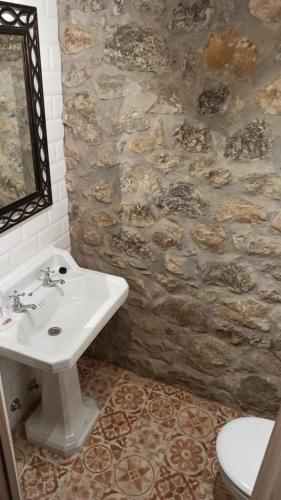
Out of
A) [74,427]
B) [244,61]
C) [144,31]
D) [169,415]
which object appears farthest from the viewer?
[169,415]

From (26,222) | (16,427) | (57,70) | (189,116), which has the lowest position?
(16,427)

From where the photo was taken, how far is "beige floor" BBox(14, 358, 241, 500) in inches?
68.7

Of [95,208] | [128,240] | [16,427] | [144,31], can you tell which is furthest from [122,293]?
[144,31]

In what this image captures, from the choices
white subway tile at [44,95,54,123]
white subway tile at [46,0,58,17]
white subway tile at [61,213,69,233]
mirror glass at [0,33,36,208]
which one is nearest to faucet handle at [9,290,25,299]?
mirror glass at [0,33,36,208]

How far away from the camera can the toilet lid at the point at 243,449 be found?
54.8 inches

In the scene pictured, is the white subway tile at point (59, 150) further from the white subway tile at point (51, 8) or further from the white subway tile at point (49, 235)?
the white subway tile at point (51, 8)

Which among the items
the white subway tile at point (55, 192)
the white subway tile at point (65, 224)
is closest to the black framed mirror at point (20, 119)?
the white subway tile at point (55, 192)

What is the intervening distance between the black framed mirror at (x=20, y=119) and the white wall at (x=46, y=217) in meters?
0.06

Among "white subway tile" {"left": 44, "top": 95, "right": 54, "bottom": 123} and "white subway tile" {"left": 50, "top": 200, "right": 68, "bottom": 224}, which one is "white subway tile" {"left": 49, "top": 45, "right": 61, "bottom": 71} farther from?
"white subway tile" {"left": 50, "top": 200, "right": 68, "bottom": 224}

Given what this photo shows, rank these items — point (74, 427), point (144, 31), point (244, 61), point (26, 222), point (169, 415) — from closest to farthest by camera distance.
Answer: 1. point (244, 61)
2. point (144, 31)
3. point (26, 222)
4. point (74, 427)
5. point (169, 415)

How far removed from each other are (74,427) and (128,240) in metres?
0.97

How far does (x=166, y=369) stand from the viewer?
2.23 m

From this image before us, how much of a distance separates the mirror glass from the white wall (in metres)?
Result: 0.15

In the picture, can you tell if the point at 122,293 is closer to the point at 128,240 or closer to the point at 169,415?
the point at 128,240
